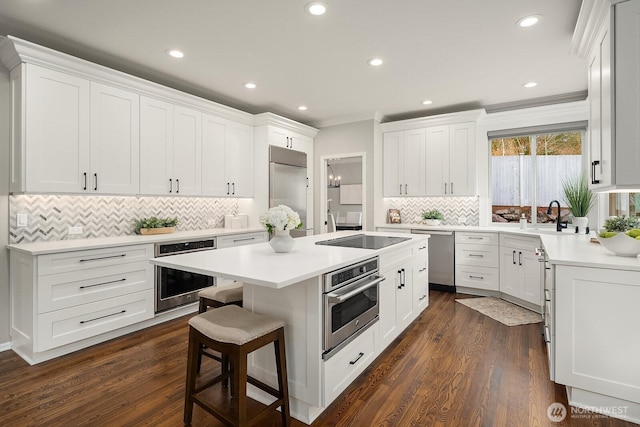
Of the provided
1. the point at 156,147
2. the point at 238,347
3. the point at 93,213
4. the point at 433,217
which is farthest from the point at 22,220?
the point at 433,217

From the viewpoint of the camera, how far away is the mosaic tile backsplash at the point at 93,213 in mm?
2957

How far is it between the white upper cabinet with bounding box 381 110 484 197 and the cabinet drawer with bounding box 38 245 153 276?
372 cm

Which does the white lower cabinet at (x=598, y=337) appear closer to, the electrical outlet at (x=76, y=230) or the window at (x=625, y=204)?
the window at (x=625, y=204)

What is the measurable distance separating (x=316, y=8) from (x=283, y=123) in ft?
8.70

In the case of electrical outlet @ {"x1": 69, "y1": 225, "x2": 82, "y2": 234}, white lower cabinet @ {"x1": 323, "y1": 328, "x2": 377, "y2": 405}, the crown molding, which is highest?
the crown molding

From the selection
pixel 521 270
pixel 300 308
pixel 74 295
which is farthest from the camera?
pixel 521 270

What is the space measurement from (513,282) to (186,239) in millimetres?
3875

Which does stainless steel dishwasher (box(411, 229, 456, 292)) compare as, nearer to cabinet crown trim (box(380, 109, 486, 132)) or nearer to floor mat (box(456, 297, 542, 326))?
floor mat (box(456, 297, 542, 326))

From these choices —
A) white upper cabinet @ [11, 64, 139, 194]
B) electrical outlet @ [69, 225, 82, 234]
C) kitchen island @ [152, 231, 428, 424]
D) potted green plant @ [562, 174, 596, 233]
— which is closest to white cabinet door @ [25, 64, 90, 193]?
white upper cabinet @ [11, 64, 139, 194]

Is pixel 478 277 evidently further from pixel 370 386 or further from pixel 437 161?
pixel 370 386

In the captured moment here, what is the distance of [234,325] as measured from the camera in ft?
5.65

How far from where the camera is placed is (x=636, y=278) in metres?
1.85

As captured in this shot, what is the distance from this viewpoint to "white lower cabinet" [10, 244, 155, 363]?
8.43 ft

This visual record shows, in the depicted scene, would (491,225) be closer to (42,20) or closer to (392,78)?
(392,78)
